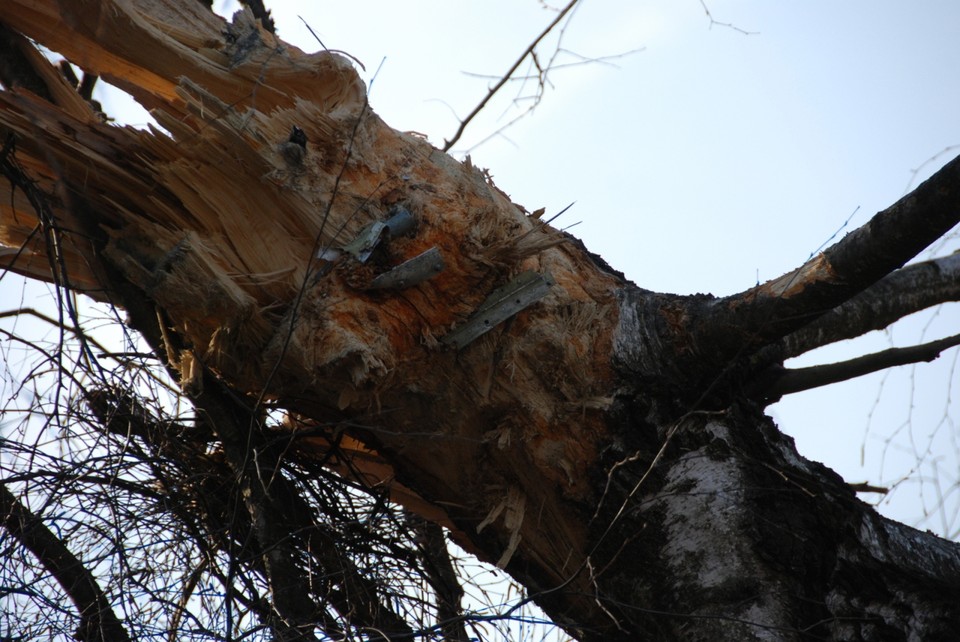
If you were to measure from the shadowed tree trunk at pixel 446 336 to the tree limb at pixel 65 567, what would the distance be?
18.7 inches

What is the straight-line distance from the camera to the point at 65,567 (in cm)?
252

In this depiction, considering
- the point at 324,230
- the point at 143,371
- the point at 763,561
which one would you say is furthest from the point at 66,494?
the point at 763,561

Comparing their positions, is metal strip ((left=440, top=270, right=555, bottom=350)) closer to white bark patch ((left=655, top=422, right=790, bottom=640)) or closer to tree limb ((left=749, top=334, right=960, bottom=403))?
white bark patch ((left=655, top=422, right=790, bottom=640))

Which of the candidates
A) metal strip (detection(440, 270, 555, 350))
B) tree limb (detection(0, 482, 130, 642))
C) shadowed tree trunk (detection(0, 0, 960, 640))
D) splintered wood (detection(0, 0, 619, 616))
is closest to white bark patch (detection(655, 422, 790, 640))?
shadowed tree trunk (detection(0, 0, 960, 640))

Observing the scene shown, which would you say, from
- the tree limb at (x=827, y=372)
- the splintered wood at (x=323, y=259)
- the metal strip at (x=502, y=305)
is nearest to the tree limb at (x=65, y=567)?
the splintered wood at (x=323, y=259)

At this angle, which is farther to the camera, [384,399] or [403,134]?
[403,134]

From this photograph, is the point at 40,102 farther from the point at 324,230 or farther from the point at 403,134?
the point at 403,134

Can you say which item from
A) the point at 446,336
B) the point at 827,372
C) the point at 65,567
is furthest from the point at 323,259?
the point at 827,372

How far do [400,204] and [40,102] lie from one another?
101 cm

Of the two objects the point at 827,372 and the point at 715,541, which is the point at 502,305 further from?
the point at 827,372

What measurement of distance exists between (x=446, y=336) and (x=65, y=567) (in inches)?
50.6

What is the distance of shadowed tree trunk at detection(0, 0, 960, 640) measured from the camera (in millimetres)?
2244

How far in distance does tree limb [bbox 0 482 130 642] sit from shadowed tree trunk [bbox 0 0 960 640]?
475 millimetres

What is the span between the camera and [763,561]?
7.27 feet
